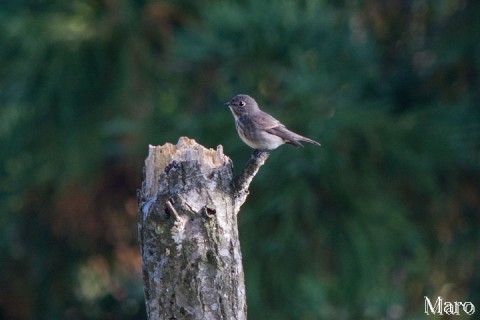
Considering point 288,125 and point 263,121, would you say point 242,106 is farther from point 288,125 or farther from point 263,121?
point 288,125

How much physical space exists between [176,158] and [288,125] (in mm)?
5764

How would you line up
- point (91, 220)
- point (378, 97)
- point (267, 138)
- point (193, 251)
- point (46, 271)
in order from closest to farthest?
1. point (193, 251)
2. point (267, 138)
3. point (378, 97)
4. point (91, 220)
5. point (46, 271)

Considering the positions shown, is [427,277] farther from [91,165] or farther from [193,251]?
[193,251]

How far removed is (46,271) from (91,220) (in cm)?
136

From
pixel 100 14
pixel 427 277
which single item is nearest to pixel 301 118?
pixel 427 277

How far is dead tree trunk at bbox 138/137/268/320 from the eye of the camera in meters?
5.09

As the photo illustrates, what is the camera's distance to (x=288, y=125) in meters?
10.9

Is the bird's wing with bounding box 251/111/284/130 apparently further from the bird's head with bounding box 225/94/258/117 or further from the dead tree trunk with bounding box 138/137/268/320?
the dead tree trunk with bounding box 138/137/268/320

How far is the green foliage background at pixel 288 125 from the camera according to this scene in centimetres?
1142

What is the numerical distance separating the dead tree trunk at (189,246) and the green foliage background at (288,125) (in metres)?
5.82

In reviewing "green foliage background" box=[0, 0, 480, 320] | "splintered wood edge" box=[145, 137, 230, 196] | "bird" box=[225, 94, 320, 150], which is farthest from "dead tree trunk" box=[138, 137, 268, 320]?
"green foliage background" box=[0, 0, 480, 320]

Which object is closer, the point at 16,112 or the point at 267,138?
the point at 267,138

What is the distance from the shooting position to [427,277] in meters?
11.7

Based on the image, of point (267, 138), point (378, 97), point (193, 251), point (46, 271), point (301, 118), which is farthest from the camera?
point (46, 271)
